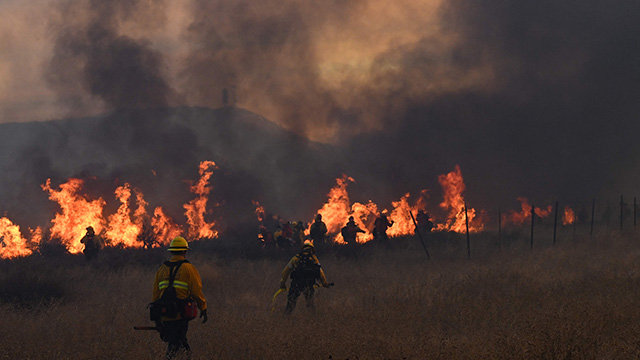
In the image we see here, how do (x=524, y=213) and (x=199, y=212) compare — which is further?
(x=524, y=213)

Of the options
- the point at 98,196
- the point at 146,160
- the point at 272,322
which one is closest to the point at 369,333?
the point at 272,322

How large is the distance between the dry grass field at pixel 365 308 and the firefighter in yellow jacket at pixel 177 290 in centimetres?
42

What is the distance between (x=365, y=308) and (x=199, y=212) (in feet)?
68.6

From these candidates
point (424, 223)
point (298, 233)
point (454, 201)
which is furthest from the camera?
point (454, 201)

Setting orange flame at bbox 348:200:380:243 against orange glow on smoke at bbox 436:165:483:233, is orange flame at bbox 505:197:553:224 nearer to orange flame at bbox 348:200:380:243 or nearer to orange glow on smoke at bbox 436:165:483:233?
orange glow on smoke at bbox 436:165:483:233

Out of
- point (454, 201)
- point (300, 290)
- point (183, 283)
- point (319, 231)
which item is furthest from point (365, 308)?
point (454, 201)

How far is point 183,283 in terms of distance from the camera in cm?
659

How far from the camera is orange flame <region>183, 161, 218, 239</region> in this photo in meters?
28.6

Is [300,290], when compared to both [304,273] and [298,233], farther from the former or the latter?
[298,233]

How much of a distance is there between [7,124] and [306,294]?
516ft

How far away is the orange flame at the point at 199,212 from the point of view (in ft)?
94.0

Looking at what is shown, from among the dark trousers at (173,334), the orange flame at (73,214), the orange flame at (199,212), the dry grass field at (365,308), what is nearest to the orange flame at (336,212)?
the orange flame at (199,212)

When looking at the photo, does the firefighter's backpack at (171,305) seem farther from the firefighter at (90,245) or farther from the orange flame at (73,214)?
the orange flame at (73,214)

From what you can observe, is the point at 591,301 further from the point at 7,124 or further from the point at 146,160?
the point at 7,124
